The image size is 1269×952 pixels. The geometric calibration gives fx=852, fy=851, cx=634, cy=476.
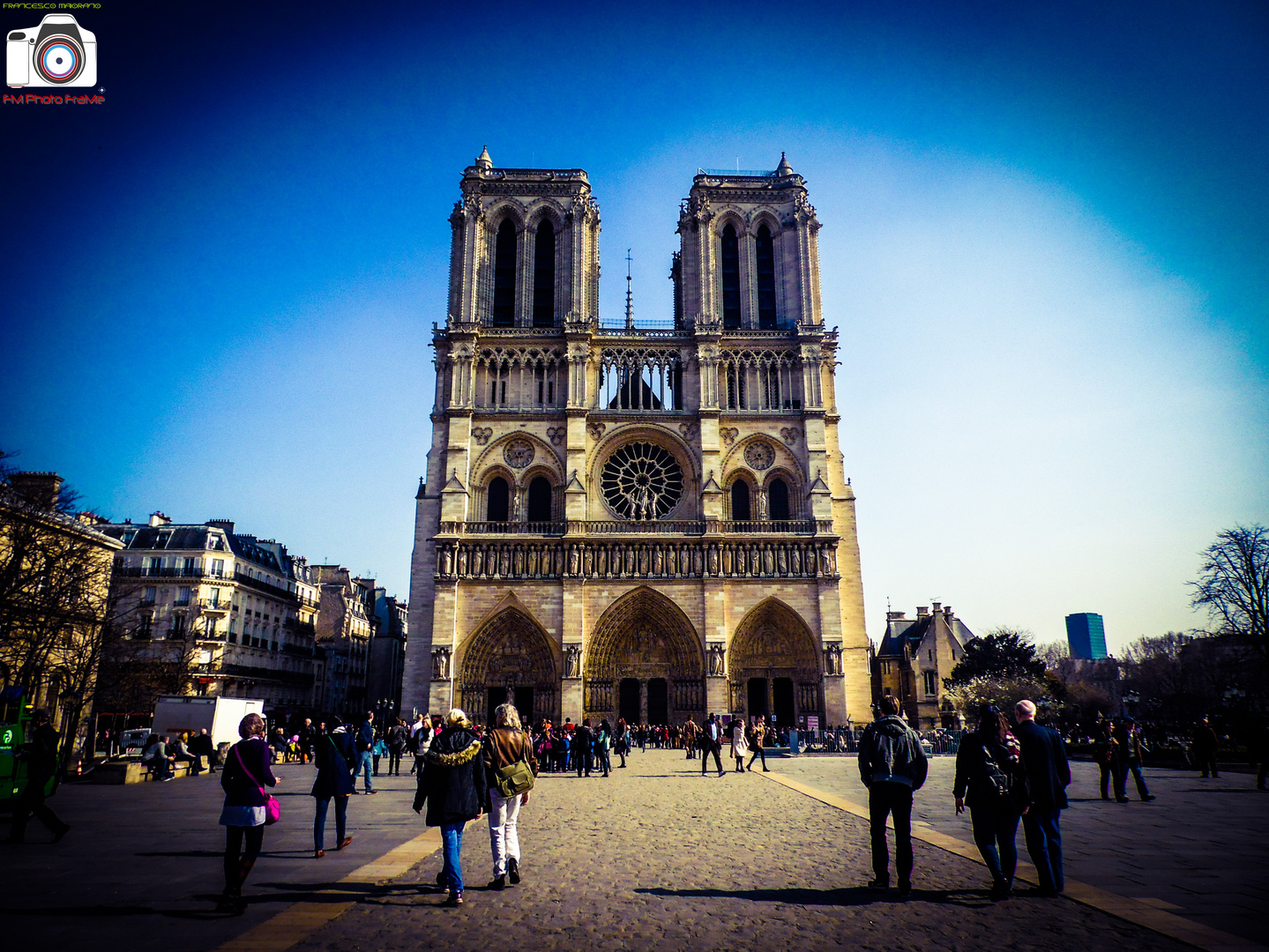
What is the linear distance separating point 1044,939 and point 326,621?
191 ft

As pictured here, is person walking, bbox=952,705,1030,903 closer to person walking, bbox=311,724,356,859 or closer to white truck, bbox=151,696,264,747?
person walking, bbox=311,724,356,859

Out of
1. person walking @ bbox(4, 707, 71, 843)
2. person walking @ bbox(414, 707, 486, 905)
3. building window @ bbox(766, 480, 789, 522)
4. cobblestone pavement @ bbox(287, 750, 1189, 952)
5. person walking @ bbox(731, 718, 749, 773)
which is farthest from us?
building window @ bbox(766, 480, 789, 522)

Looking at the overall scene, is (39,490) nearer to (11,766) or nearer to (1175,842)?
(11,766)

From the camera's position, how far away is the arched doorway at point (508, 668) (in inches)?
1377

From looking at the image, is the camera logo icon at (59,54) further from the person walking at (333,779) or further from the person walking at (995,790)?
the person walking at (995,790)

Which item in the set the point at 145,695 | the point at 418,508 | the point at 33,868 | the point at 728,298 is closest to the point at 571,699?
the point at 418,508

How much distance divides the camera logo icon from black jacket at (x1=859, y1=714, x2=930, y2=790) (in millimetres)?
11440

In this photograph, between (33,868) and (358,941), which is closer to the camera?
(358,941)

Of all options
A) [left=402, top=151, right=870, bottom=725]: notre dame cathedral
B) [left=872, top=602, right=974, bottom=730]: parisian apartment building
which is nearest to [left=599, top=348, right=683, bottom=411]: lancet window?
[left=402, top=151, right=870, bottom=725]: notre dame cathedral

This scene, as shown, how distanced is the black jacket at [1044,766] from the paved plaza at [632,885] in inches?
28.4

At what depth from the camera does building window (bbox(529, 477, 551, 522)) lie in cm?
3806

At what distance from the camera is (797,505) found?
37906 millimetres

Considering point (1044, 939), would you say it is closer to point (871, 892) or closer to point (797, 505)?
point (871, 892)

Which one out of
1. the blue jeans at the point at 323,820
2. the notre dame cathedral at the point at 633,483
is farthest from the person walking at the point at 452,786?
the notre dame cathedral at the point at 633,483
